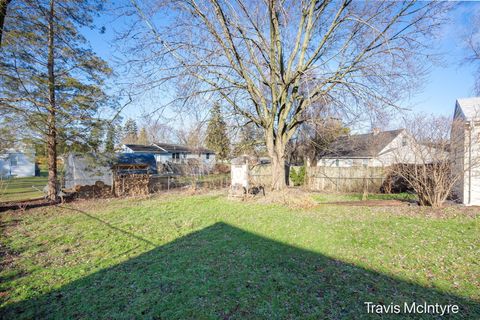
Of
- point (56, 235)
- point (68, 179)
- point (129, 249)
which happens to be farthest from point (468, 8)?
point (68, 179)

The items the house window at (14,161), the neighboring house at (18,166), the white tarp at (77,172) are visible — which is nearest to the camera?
the white tarp at (77,172)

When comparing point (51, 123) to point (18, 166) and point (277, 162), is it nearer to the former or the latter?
point (277, 162)

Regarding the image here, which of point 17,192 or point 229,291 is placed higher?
point 229,291

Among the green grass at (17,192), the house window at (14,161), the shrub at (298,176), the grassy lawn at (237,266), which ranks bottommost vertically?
the green grass at (17,192)

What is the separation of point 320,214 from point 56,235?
24.5ft

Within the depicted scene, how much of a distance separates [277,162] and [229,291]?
803cm

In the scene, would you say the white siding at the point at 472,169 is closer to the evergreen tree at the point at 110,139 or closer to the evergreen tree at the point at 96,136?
the evergreen tree at the point at 110,139

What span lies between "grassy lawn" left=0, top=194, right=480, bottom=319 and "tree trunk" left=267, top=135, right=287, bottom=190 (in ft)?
11.3

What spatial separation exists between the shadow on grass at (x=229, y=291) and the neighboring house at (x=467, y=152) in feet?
23.3

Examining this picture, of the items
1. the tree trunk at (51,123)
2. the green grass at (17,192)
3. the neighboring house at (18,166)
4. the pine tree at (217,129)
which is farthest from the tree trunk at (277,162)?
the neighboring house at (18,166)

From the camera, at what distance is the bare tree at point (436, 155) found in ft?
26.0

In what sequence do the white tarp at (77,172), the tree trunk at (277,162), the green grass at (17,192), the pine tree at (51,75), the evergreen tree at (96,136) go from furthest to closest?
the white tarp at (77,172), the green grass at (17,192), the tree trunk at (277,162), the evergreen tree at (96,136), the pine tree at (51,75)

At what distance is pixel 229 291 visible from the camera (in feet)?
10.8

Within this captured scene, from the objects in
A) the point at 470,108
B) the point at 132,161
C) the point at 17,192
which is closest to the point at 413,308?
the point at 470,108
